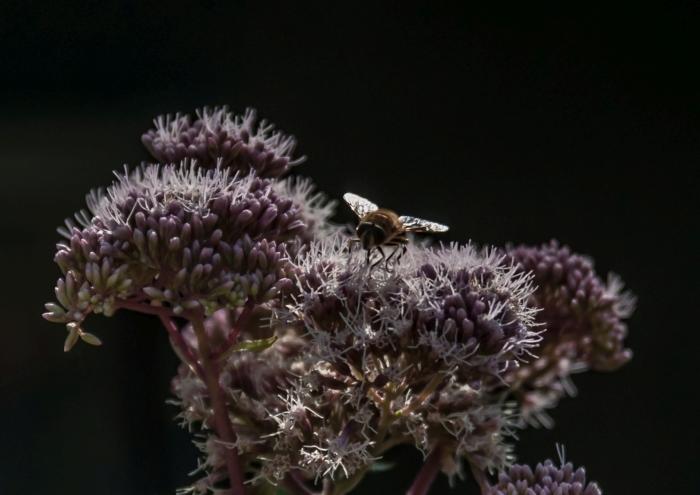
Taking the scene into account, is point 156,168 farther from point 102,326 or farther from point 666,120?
point 666,120

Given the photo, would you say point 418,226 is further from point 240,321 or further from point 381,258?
point 240,321

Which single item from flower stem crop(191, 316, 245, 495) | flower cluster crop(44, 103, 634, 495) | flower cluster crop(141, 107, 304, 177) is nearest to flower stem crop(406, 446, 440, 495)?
flower cluster crop(44, 103, 634, 495)

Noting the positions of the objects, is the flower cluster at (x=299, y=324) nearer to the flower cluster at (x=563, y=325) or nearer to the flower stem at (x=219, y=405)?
the flower stem at (x=219, y=405)

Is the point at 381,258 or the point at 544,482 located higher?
the point at 381,258

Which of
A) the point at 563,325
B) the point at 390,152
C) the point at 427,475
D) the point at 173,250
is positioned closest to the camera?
the point at 173,250

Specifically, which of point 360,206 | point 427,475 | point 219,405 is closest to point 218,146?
point 360,206

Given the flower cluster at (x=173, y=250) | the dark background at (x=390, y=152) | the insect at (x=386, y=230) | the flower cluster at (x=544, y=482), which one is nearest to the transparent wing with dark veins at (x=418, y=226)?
the insect at (x=386, y=230)
